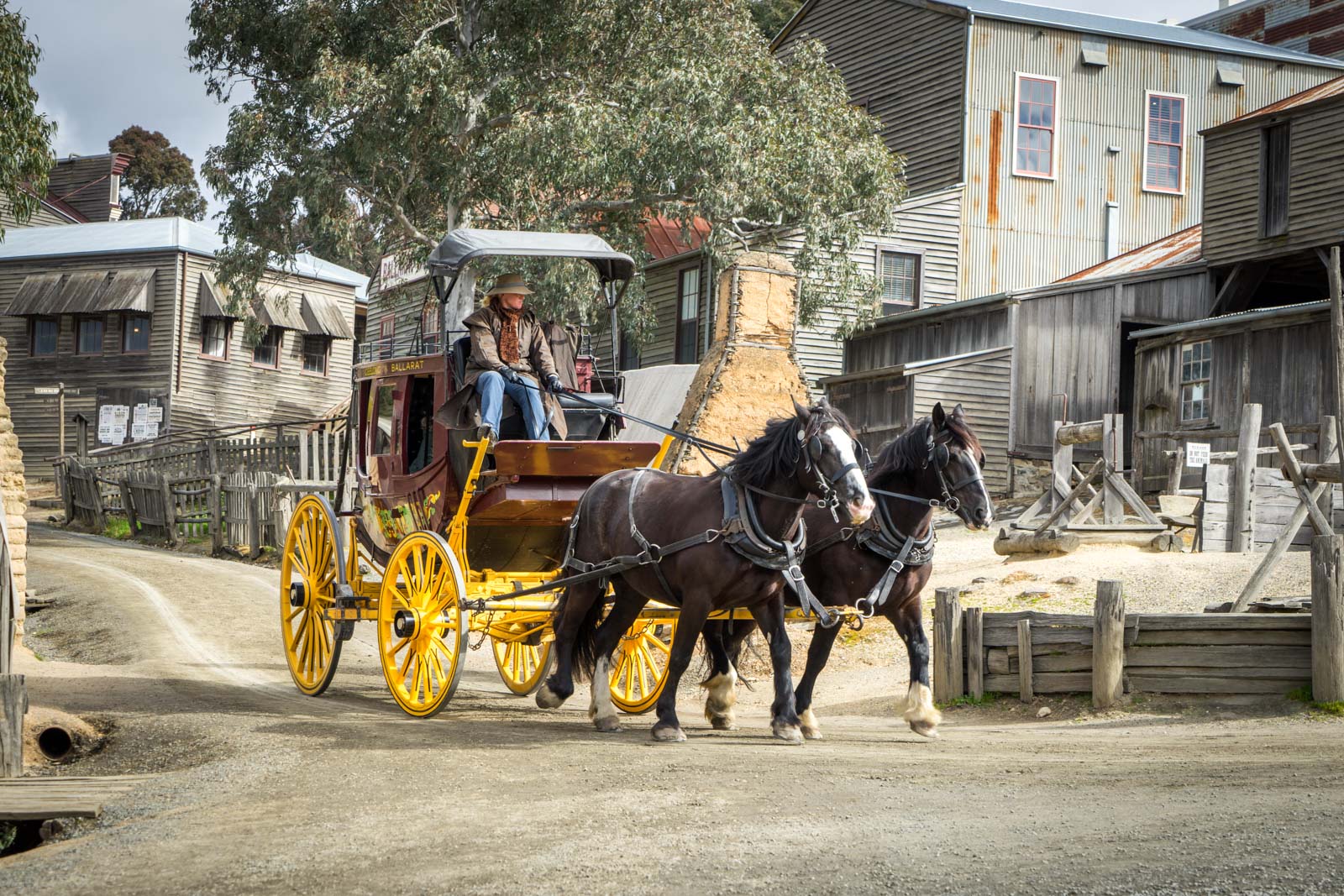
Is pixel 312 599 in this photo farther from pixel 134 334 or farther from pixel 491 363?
pixel 134 334

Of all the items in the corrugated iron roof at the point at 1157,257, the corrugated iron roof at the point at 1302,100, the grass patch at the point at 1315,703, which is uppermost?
the corrugated iron roof at the point at 1302,100

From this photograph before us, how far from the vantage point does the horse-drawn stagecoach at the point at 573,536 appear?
29.0ft

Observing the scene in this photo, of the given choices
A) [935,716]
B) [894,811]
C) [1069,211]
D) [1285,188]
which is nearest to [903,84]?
[1069,211]

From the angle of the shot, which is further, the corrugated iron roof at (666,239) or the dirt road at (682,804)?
the corrugated iron roof at (666,239)

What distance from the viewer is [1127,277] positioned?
27.6m

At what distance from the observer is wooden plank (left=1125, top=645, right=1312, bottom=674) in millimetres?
10180

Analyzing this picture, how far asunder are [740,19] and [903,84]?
7.43m

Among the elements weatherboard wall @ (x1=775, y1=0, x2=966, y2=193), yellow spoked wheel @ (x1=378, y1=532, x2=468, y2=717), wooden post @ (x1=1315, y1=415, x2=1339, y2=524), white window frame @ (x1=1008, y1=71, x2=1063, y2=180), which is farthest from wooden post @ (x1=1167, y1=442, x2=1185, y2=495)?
white window frame @ (x1=1008, y1=71, x2=1063, y2=180)

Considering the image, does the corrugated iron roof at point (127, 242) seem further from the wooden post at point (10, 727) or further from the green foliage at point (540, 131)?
the wooden post at point (10, 727)

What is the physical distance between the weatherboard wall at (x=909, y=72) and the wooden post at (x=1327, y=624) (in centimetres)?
2361

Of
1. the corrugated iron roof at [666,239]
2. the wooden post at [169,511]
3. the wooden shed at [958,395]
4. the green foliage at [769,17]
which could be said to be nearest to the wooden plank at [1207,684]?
the wooden shed at [958,395]

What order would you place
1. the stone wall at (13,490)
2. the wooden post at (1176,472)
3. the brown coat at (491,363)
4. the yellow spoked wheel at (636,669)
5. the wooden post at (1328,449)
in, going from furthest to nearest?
the wooden post at (1176,472) < the wooden post at (1328,449) < the stone wall at (13,490) < the yellow spoked wheel at (636,669) < the brown coat at (491,363)

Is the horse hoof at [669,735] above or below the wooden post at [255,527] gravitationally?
below

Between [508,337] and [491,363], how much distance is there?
1.78ft
